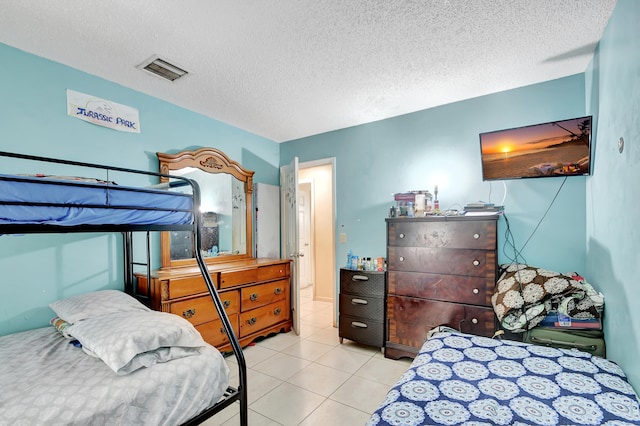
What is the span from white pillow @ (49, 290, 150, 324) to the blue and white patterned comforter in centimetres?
184

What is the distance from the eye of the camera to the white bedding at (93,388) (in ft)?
3.70

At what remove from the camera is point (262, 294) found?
3252mm

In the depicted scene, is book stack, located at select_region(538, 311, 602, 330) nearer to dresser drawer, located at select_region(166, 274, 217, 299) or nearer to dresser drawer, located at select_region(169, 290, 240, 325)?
dresser drawer, located at select_region(169, 290, 240, 325)

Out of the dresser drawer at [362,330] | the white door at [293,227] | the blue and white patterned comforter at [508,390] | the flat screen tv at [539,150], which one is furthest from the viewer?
the white door at [293,227]

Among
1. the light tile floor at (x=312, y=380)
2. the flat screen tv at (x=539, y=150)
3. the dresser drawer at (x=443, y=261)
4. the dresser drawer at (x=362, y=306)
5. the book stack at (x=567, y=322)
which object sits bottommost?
the light tile floor at (x=312, y=380)

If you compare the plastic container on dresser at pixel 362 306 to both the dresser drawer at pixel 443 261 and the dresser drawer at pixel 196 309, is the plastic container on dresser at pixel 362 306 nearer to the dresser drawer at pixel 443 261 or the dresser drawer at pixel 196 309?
the dresser drawer at pixel 443 261

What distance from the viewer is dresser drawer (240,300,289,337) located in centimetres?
305

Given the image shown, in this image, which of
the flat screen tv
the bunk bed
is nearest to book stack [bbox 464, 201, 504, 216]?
the flat screen tv

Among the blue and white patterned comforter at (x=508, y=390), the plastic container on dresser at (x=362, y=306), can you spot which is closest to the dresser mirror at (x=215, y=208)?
the plastic container on dresser at (x=362, y=306)

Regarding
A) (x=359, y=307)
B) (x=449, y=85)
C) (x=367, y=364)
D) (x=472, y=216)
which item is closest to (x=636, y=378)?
(x=472, y=216)

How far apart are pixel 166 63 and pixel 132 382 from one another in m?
2.17

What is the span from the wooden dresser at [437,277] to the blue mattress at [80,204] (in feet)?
6.62

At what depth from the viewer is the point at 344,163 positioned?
372cm

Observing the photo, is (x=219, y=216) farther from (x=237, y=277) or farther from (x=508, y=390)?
(x=508, y=390)
